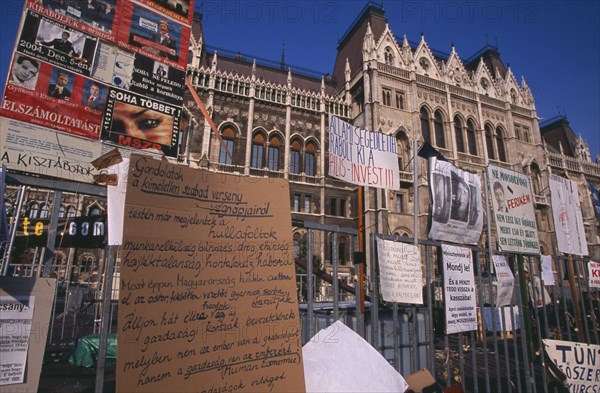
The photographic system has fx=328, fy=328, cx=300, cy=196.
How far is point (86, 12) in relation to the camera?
2980 millimetres

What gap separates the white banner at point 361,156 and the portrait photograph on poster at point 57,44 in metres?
2.39

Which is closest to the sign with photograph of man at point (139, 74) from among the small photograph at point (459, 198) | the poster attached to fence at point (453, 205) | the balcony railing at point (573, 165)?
the poster attached to fence at point (453, 205)

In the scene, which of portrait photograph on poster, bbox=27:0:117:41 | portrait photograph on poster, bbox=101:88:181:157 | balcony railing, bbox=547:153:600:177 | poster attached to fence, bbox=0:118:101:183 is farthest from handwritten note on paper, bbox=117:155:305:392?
balcony railing, bbox=547:153:600:177

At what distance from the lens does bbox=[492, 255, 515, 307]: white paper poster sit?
4.07 metres

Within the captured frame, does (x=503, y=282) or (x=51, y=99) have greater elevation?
(x=51, y=99)

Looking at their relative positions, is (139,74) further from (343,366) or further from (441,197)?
(441,197)

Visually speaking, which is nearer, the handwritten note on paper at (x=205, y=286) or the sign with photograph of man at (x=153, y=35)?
the handwritten note on paper at (x=205, y=286)

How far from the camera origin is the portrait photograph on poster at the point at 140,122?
3000 millimetres

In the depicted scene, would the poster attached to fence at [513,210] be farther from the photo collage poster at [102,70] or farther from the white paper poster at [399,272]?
the photo collage poster at [102,70]

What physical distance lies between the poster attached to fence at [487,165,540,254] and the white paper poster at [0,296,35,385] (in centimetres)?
476

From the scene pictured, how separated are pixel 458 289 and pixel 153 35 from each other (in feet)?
14.0

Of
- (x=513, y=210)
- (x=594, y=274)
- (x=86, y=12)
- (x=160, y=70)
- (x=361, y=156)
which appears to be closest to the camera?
(x=86, y=12)

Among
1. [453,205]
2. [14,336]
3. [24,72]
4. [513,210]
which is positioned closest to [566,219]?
[513,210]

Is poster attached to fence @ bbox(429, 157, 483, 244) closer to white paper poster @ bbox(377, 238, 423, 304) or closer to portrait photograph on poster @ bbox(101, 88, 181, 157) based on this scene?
white paper poster @ bbox(377, 238, 423, 304)
